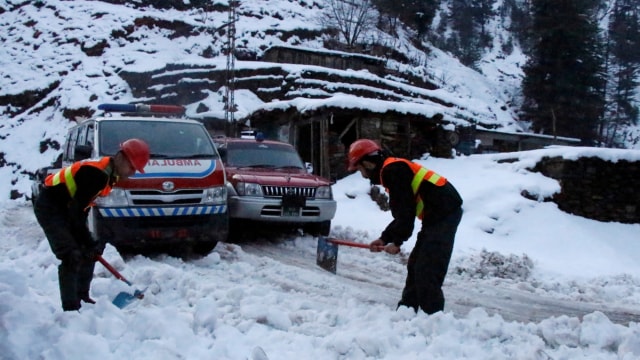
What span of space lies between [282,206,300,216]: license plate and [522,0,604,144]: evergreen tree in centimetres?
2602

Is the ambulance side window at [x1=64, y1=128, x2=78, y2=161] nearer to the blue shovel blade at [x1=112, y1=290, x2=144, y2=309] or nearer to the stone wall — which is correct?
the blue shovel blade at [x1=112, y1=290, x2=144, y2=309]

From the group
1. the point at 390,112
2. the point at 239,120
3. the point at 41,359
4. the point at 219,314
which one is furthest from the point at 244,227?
the point at 239,120

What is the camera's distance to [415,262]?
16.1ft

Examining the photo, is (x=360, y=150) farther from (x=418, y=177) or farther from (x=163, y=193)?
(x=163, y=193)

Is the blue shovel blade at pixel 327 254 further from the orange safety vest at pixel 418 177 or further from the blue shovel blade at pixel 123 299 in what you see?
the blue shovel blade at pixel 123 299

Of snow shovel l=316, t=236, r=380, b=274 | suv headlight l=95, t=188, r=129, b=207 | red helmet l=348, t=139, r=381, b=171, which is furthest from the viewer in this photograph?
suv headlight l=95, t=188, r=129, b=207

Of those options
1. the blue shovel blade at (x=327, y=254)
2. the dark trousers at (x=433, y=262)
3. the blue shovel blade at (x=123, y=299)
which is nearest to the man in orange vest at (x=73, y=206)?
the blue shovel blade at (x=123, y=299)

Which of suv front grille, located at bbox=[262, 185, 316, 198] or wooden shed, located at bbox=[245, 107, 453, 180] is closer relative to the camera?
suv front grille, located at bbox=[262, 185, 316, 198]

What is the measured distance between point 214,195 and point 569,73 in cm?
2978

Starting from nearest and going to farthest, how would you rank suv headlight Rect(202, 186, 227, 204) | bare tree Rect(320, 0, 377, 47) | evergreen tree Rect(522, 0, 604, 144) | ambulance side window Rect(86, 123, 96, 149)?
suv headlight Rect(202, 186, 227, 204) → ambulance side window Rect(86, 123, 96, 149) → evergreen tree Rect(522, 0, 604, 144) → bare tree Rect(320, 0, 377, 47)

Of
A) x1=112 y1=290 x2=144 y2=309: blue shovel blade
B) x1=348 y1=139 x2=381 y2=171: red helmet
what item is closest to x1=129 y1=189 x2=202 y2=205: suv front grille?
x1=112 y1=290 x2=144 y2=309: blue shovel blade

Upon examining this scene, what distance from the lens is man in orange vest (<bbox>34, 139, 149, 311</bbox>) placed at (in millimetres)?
4379

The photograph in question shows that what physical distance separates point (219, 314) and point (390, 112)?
11855 mm

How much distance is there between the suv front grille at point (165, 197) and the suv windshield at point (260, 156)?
8.26 feet
